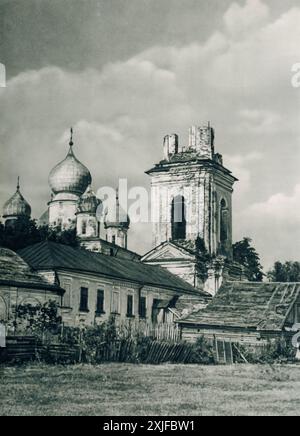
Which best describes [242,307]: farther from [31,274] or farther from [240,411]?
[240,411]

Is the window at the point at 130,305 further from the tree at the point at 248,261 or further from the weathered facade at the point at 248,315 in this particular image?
the tree at the point at 248,261

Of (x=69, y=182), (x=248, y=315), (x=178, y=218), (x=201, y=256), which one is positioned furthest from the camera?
(x=69, y=182)

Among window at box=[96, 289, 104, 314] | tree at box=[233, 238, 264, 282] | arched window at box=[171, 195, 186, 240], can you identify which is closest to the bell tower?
arched window at box=[171, 195, 186, 240]

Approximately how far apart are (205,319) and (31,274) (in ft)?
17.2

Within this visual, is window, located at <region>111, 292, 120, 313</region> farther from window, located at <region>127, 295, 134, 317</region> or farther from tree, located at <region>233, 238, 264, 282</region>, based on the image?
tree, located at <region>233, 238, 264, 282</region>

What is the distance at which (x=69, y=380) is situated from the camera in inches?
497

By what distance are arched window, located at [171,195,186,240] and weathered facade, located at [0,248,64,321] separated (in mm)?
10168

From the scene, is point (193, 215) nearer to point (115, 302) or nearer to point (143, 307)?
point (143, 307)

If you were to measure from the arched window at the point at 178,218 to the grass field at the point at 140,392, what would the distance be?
48.1 feet

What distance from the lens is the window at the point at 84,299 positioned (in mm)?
21375

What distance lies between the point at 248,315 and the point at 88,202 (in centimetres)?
1393

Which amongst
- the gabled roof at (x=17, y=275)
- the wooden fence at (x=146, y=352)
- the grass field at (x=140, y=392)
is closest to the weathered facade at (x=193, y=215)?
the gabled roof at (x=17, y=275)

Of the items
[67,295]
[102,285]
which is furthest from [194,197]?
[67,295]

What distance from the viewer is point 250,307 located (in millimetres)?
20703
